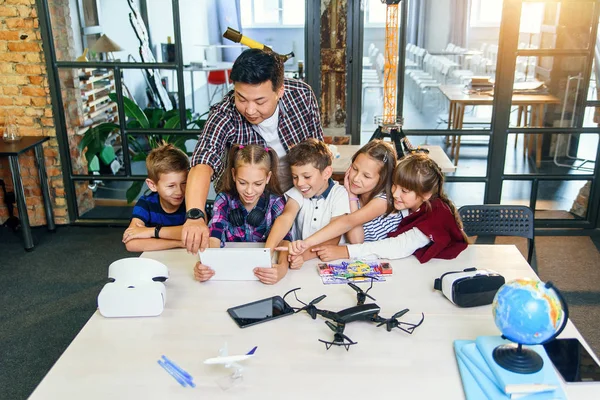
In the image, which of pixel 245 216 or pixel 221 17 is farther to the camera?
pixel 221 17

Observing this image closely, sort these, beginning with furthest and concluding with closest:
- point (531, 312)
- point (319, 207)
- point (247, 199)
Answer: point (319, 207) → point (247, 199) → point (531, 312)

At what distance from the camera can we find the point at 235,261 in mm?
1847

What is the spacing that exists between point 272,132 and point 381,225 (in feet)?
1.91

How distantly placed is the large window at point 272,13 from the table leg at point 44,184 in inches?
62.8

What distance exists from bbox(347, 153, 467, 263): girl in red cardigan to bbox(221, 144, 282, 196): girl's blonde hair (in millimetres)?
415

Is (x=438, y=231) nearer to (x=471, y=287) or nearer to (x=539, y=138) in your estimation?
(x=471, y=287)

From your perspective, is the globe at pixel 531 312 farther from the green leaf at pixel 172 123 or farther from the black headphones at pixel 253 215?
the green leaf at pixel 172 123

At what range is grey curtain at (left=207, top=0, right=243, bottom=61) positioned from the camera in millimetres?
3709

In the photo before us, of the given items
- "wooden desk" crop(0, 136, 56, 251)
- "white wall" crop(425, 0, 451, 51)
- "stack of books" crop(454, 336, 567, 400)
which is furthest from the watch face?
"white wall" crop(425, 0, 451, 51)

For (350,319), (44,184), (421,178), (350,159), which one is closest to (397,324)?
(350,319)

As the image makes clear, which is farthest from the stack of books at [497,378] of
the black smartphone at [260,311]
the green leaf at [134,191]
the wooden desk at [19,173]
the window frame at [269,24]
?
the green leaf at [134,191]

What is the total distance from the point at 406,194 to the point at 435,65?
6.17 ft

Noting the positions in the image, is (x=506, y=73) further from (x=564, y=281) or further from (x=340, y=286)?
(x=340, y=286)

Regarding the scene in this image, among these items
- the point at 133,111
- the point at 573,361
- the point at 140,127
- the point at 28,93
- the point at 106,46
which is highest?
the point at 106,46
